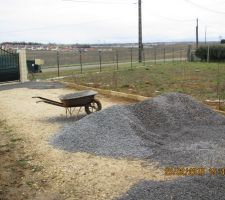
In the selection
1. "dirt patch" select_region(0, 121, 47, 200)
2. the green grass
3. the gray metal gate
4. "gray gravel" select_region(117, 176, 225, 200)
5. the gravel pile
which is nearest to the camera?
"gray gravel" select_region(117, 176, 225, 200)

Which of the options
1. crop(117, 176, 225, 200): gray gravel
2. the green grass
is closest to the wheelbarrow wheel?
the green grass

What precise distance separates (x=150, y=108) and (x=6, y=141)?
364cm

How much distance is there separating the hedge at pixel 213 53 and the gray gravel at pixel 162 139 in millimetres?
25512

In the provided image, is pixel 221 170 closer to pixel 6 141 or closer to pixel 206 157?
pixel 206 157

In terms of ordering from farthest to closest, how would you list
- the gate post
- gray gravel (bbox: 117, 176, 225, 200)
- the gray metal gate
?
the gate post
the gray metal gate
gray gravel (bbox: 117, 176, 225, 200)

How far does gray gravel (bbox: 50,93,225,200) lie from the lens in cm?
614

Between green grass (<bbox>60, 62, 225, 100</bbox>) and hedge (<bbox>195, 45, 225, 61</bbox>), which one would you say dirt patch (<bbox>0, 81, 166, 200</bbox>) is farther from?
hedge (<bbox>195, 45, 225, 61</bbox>)

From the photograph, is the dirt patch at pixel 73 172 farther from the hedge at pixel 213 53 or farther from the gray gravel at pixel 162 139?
the hedge at pixel 213 53

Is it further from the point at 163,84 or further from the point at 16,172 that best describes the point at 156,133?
the point at 163,84

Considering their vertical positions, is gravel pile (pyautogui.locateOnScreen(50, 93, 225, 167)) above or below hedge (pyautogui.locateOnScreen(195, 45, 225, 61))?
below
